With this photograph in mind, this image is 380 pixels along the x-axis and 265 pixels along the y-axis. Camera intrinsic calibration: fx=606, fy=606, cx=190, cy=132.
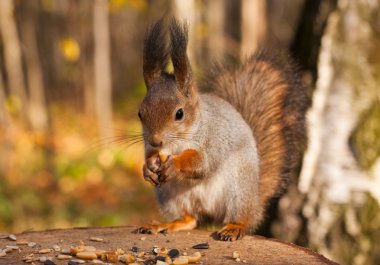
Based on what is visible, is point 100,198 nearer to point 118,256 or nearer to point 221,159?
point 221,159

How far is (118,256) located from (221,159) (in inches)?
31.0

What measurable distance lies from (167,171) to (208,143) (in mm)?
291

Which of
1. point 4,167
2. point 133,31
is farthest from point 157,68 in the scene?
point 133,31

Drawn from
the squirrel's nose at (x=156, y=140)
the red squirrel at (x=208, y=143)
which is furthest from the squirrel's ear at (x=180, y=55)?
the squirrel's nose at (x=156, y=140)

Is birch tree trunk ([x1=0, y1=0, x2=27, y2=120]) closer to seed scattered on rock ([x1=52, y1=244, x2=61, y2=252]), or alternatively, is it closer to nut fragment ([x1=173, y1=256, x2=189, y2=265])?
seed scattered on rock ([x1=52, y1=244, x2=61, y2=252])

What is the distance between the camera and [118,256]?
223cm

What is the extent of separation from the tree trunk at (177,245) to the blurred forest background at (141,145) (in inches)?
16.9

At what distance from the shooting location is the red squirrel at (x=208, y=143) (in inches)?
105

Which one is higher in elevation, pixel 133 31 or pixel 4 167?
pixel 133 31

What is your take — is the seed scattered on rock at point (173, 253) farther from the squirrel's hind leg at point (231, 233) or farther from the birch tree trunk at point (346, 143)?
the birch tree trunk at point (346, 143)

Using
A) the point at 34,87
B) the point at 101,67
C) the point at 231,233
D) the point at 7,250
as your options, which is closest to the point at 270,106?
the point at 231,233

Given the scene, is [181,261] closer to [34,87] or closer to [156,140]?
[156,140]

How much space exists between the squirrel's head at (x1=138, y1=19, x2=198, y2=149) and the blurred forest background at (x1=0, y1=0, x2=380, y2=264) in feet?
0.72

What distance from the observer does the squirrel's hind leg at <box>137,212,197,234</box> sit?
2778mm
